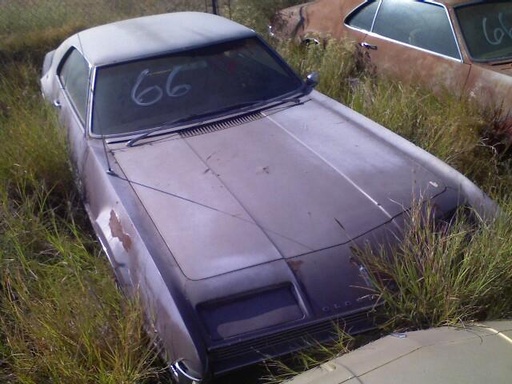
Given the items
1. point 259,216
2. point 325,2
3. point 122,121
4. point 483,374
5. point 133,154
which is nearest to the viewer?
point 483,374

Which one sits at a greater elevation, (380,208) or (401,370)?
(401,370)

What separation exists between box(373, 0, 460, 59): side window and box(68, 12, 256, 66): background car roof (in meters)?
1.55

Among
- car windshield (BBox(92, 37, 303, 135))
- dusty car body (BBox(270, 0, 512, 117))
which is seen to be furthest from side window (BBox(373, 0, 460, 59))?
car windshield (BBox(92, 37, 303, 135))

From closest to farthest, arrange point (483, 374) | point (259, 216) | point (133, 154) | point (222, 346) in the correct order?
point (483, 374) → point (222, 346) → point (259, 216) → point (133, 154)

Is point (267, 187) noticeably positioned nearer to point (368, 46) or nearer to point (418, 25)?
point (418, 25)

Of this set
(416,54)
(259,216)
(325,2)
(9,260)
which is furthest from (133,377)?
(325,2)

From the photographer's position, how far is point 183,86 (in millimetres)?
3998

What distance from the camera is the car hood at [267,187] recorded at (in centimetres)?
283

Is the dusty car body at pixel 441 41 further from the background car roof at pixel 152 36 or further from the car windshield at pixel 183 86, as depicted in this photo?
the background car roof at pixel 152 36

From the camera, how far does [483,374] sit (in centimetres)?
177

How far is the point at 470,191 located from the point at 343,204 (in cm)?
66

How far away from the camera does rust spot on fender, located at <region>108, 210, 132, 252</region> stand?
2.96m

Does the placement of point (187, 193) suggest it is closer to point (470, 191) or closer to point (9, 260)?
point (9, 260)

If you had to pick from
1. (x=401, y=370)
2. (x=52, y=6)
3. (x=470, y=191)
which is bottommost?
(x=52, y=6)
